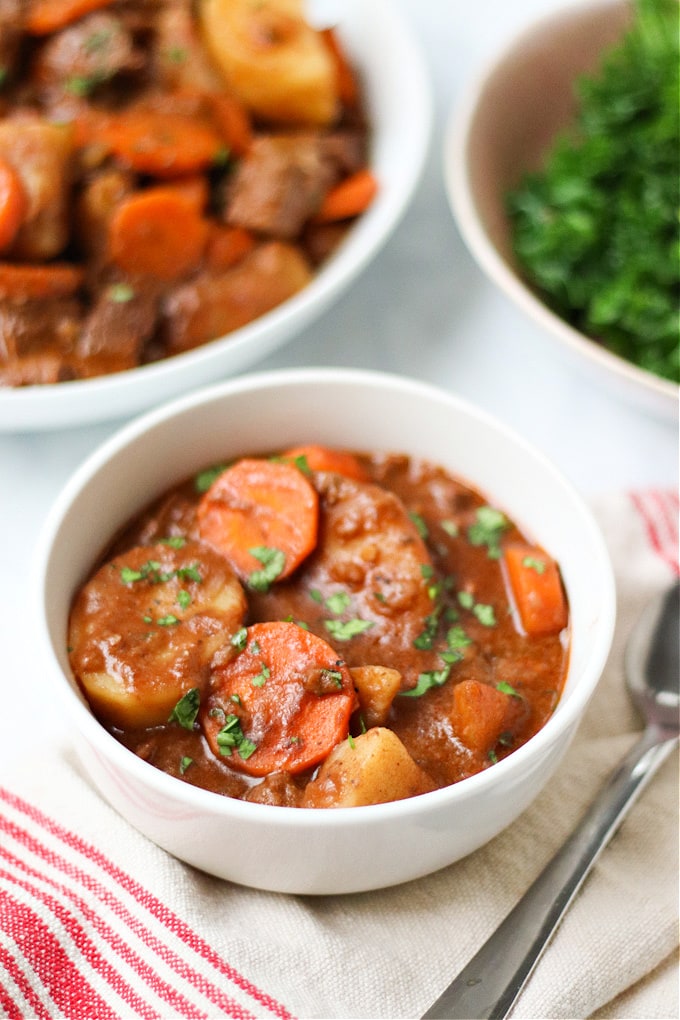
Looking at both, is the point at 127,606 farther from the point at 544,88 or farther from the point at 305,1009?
the point at 544,88

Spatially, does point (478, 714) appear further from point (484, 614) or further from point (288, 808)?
point (288, 808)

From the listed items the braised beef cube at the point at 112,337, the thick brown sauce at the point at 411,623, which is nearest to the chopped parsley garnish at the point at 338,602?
the thick brown sauce at the point at 411,623

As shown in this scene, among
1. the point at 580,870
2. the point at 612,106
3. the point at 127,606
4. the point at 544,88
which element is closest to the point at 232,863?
the point at 127,606

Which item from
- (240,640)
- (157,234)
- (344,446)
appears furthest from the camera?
(157,234)

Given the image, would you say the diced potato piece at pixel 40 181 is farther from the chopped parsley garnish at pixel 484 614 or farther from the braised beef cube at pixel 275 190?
the chopped parsley garnish at pixel 484 614

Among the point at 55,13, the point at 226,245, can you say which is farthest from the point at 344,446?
the point at 55,13

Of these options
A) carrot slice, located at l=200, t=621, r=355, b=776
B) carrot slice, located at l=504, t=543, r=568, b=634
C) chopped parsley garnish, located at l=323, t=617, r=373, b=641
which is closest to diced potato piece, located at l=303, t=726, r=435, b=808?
carrot slice, located at l=200, t=621, r=355, b=776
